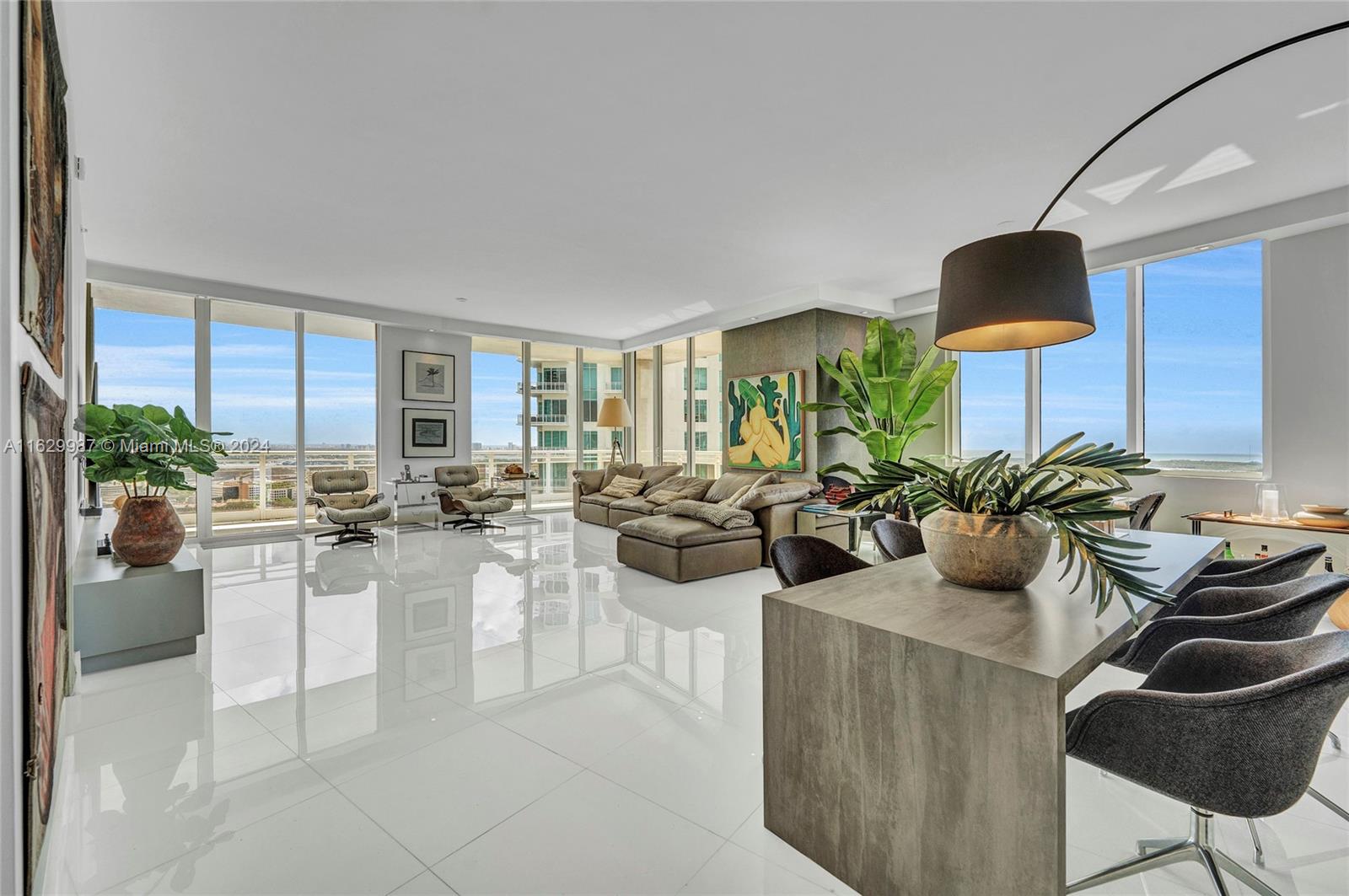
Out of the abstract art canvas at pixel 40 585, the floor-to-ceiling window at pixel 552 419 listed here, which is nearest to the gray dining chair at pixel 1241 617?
the abstract art canvas at pixel 40 585

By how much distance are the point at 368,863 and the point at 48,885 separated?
772 millimetres

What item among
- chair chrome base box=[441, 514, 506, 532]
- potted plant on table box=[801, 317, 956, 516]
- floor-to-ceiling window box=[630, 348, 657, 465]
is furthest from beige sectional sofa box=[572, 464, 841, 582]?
floor-to-ceiling window box=[630, 348, 657, 465]

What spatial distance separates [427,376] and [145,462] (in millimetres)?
5331

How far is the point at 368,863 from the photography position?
1.62 metres

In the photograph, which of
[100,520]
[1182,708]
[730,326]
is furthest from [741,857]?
[730,326]

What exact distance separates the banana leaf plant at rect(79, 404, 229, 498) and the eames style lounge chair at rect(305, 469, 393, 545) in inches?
138

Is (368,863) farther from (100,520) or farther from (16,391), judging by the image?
(100,520)

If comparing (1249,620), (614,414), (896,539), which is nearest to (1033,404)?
(896,539)

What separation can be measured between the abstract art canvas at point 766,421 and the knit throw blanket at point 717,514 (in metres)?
1.79

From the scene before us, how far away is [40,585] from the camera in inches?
50.7

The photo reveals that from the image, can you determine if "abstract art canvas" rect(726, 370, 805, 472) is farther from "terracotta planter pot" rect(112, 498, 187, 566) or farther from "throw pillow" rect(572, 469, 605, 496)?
"terracotta planter pot" rect(112, 498, 187, 566)

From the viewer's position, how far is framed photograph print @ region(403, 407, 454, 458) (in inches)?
315

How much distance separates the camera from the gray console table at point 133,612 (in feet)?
9.37

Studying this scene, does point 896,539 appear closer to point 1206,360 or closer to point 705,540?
point 705,540
